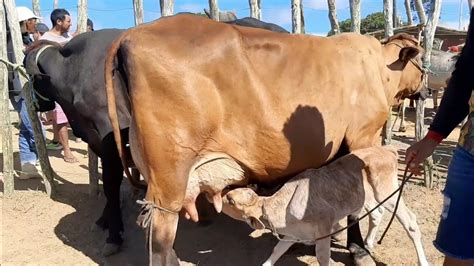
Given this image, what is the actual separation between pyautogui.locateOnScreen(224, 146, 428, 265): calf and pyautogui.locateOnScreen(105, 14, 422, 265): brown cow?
112mm

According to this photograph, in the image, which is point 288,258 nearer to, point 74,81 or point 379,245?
point 379,245

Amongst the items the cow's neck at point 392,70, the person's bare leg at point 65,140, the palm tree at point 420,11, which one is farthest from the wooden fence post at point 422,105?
the person's bare leg at point 65,140

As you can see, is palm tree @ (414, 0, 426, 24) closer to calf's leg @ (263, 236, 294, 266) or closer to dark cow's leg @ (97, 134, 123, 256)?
calf's leg @ (263, 236, 294, 266)

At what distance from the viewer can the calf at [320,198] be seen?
3721 millimetres

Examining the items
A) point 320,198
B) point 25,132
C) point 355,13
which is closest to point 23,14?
point 25,132

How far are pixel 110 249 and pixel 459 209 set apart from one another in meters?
3.26

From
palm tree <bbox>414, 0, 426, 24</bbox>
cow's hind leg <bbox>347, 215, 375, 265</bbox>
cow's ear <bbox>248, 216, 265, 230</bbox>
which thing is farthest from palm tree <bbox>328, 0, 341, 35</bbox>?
cow's ear <bbox>248, 216, 265, 230</bbox>

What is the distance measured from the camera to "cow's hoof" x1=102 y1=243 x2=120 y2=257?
4633mm

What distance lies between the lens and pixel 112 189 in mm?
4801

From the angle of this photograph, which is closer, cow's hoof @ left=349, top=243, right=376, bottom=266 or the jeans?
cow's hoof @ left=349, top=243, right=376, bottom=266

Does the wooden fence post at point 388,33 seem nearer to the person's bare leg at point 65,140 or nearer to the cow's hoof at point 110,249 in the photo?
the cow's hoof at point 110,249

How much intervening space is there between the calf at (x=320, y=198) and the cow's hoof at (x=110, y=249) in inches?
52.2

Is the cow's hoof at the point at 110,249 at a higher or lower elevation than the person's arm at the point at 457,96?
lower

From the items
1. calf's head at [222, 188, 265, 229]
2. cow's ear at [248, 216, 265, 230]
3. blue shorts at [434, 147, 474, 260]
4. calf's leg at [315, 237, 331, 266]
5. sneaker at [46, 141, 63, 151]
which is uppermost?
blue shorts at [434, 147, 474, 260]
